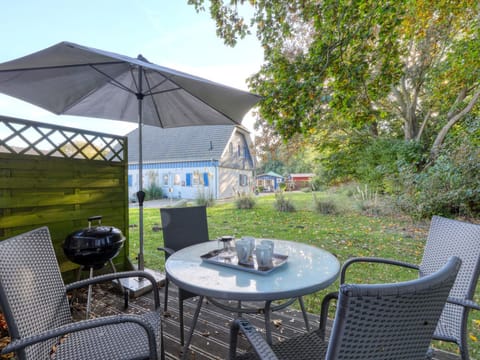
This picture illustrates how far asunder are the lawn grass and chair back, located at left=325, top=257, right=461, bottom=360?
1833 millimetres

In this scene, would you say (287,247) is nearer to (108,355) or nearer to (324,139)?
(108,355)

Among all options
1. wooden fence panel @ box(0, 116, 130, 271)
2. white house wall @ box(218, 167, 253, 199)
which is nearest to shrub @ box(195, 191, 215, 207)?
white house wall @ box(218, 167, 253, 199)

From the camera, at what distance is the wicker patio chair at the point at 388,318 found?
0.57m

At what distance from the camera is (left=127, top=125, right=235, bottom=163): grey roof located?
13844mm

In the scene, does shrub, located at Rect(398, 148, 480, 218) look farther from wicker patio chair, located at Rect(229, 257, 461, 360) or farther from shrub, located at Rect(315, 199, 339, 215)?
wicker patio chair, located at Rect(229, 257, 461, 360)

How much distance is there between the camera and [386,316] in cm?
60

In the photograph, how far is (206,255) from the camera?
1.59 metres

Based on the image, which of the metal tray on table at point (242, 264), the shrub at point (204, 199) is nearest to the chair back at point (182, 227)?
the metal tray on table at point (242, 264)

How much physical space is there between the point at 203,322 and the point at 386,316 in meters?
1.98

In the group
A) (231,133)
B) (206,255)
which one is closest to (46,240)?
(206,255)

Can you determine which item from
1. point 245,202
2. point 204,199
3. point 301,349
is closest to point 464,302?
point 301,349

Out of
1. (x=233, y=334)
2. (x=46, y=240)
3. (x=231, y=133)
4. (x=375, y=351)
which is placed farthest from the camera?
(x=231, y=133)

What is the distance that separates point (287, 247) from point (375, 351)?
1.21 meters

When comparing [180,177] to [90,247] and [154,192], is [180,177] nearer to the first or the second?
[154,192]
